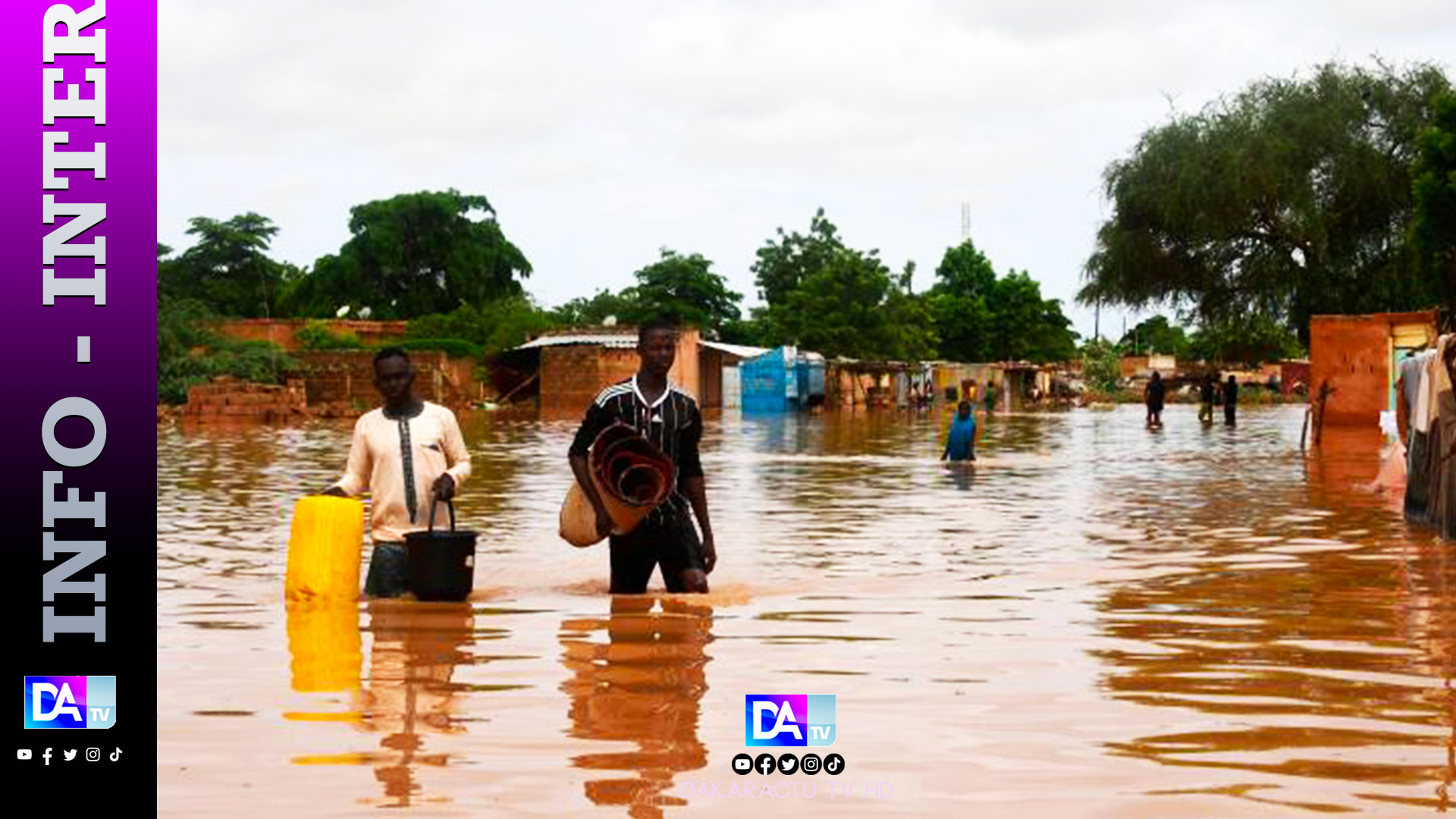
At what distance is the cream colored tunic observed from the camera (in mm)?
8977

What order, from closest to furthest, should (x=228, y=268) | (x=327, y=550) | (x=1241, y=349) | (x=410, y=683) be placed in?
(x=410, y=683)
(x=327, y=550)
(x=228, y=268)
(x=1241, y=349)

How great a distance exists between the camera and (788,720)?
20.2 ft

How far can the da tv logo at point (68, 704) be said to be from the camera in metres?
6.09

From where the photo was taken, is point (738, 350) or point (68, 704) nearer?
point (68, 704)

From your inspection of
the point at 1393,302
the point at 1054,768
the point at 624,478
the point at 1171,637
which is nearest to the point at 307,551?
the point at 624,478

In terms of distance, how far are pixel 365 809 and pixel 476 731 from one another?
1.14 meters

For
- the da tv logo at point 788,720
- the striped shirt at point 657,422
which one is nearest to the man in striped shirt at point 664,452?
the striped shirt at point 657,422

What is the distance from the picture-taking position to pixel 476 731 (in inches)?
239

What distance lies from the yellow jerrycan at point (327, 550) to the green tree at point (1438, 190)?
3210cm

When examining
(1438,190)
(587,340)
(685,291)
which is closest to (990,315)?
(685,291)

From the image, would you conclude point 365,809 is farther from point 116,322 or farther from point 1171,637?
point 116,322

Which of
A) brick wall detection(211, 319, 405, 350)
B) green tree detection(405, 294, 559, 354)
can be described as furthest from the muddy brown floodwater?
green tree detection(405, 294, 559, 354)

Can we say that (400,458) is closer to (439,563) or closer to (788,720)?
(439,563)

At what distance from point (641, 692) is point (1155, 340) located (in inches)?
5394
